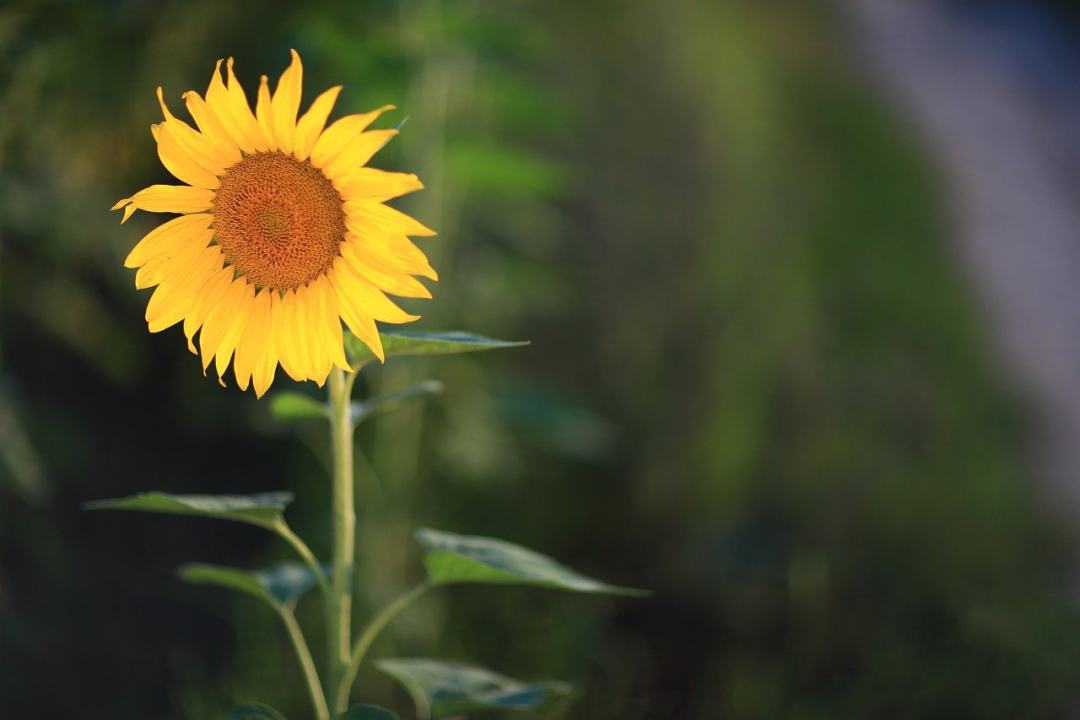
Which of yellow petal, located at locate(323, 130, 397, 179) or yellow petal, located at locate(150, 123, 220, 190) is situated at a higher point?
yellow petal, located at locate(323, 130, 397, 179)

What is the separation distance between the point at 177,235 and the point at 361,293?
95 millimetres

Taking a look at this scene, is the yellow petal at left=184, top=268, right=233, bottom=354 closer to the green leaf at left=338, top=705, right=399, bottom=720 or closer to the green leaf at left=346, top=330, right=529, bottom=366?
the green leaf at left=346, top=330, right=529, bottom=366

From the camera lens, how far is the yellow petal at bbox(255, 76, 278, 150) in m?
0.49

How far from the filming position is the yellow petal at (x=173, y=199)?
0.51 metres

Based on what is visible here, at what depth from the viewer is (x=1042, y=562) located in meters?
1.50

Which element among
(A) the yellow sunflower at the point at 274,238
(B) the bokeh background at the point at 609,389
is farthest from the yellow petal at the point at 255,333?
(B) the bokeh background at the point at 609,389

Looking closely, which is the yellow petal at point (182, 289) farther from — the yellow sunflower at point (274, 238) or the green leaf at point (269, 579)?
the green leaf at point (269, 579)

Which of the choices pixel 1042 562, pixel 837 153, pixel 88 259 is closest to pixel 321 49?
pixel 88 259

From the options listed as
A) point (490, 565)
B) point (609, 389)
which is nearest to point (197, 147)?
point (490, 565)

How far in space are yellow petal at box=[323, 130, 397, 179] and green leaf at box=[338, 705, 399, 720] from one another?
264mm

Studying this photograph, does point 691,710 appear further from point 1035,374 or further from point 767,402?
point 1035,374

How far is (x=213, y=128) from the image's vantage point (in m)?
0.51

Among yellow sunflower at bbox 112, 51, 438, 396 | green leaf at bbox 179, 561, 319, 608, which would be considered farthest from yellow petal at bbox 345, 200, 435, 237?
green leaf at bbox 179, 561, 319, 608

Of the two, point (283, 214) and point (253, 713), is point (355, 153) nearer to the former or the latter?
point (283, 214)
